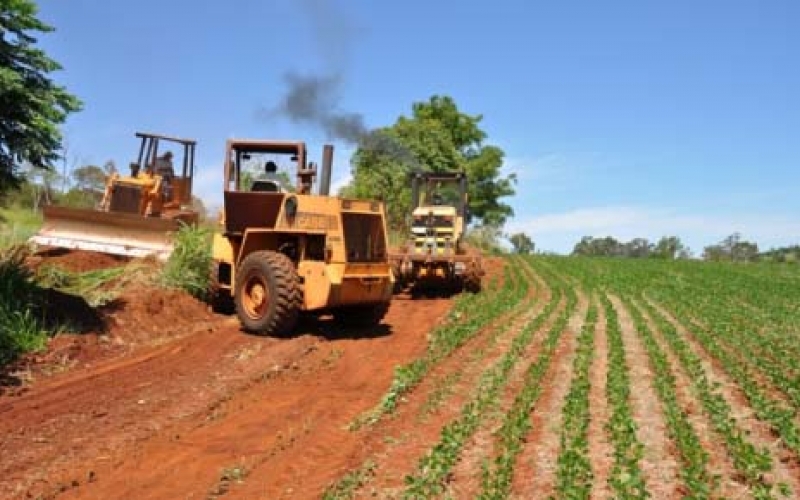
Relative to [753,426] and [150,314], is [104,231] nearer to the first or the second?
[150,314]

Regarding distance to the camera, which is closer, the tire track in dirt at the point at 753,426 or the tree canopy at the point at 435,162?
the tire track in dirt at the point at 753,426

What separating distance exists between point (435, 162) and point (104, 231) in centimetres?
2919

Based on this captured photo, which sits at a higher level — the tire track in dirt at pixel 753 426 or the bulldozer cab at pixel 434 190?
the bulldozer cab at pixel 434 190

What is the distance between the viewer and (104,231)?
1527 centimetres

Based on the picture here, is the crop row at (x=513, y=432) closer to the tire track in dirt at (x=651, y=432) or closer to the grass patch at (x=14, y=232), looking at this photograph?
the tire track in dirt at (x=651, y=432)

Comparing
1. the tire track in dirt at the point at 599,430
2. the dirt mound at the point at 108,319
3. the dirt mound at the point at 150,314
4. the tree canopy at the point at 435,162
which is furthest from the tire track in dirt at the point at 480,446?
the tree canopy at the point at 435,162

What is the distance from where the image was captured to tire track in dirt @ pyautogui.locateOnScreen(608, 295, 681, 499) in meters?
5.93

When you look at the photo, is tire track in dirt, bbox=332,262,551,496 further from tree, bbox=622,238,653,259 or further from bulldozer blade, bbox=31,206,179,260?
tree, bbox=622,238,653,259

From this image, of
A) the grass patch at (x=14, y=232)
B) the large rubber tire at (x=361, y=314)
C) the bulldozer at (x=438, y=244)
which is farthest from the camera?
the bulldozer at (x=438, y=244)

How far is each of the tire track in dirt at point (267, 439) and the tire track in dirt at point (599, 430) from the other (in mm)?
1930

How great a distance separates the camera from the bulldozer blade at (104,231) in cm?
1502

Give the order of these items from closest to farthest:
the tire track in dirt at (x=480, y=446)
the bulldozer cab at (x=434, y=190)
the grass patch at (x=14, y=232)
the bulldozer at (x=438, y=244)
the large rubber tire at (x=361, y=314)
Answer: the tire track in dirt at (x=480, y=446), the large rubber tire at (x=361, y=314), the grass patch at (x=14, y=232), the bulldozer at (x=438, y=244), the bulldozer cab at (x=434, y=190)

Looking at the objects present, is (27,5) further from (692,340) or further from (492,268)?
(492,268)

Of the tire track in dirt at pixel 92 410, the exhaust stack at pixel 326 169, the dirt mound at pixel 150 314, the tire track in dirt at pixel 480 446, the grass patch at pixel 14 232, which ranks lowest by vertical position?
the tire track in dirt at pixel 92 410
